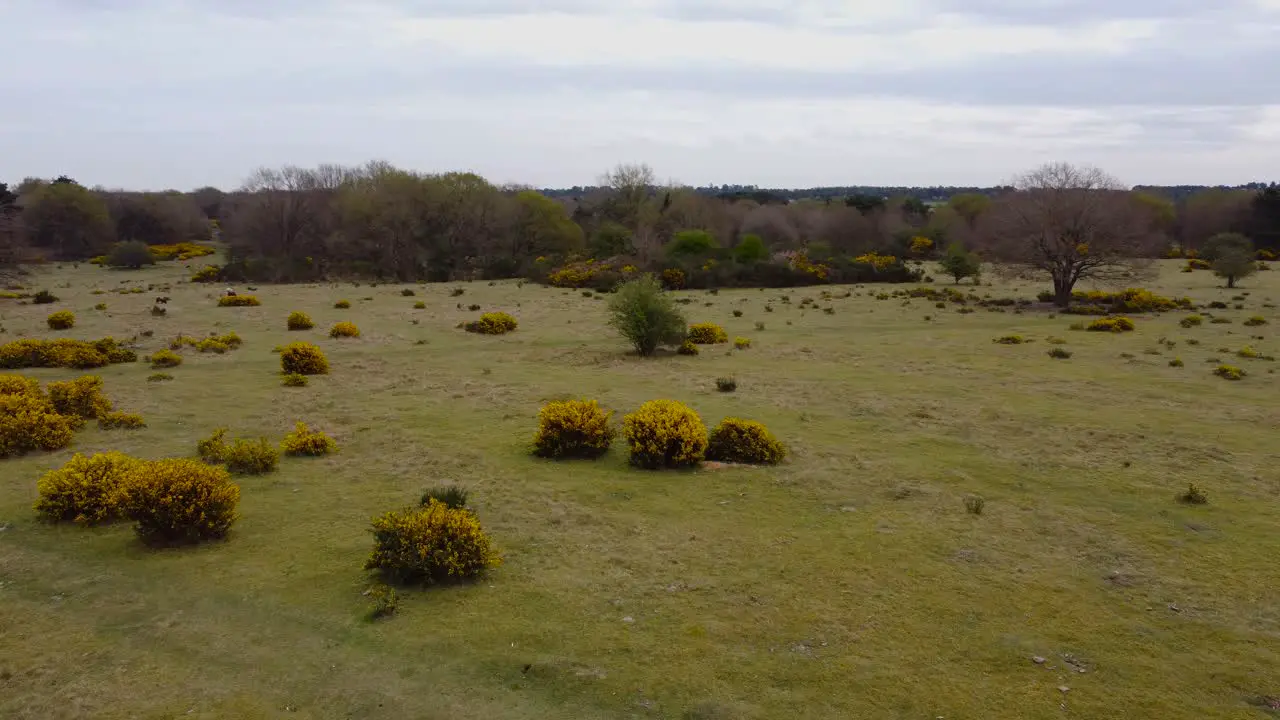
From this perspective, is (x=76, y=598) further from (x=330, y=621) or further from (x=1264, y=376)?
(x=1264, y=376)

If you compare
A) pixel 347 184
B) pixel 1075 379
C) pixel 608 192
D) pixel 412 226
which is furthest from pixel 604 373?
pixel 608 192

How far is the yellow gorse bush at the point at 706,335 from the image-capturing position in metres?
27.8

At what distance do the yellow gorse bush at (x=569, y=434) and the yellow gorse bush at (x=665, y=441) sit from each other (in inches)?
27.1

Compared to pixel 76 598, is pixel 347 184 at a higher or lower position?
higher

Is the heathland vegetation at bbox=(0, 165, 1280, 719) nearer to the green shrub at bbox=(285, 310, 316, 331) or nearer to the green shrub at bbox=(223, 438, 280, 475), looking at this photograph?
the green shrub at bbox=(223, 438, 280, 475)

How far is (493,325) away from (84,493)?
795 inches

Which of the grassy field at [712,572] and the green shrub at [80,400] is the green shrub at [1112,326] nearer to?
the grassy field at [712,572]

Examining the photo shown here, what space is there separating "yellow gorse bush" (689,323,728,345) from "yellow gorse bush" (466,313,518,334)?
7.36 meters

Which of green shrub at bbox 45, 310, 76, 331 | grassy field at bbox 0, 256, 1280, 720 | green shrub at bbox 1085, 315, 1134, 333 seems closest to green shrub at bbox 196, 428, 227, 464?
grassy field at bbox 0, 256, 1280, 720

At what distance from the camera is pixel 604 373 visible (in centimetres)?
2188

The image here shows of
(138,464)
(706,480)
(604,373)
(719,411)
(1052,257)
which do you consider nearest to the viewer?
(138,464)

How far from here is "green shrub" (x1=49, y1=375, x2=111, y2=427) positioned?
15070mm

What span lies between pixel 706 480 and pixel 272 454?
6.94 metres

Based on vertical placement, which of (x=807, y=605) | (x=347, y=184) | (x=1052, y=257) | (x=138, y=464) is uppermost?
(x=347, y=184)
